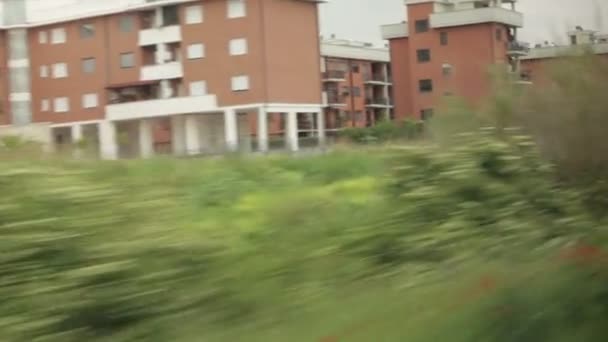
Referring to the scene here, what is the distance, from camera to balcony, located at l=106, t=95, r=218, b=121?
98.4ft

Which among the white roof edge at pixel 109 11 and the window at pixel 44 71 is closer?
the white roof edge at pixel 109 11

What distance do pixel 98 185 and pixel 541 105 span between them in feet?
21.9

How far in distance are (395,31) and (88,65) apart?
1188 centimetres

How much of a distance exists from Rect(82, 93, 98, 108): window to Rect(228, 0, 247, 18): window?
16.6ft

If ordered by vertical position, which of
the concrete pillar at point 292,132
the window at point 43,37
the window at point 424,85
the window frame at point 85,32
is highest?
Answer: the window frame at point 85,32

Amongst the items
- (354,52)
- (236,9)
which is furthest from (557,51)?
(354,52)

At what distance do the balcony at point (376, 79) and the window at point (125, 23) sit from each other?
331 inches

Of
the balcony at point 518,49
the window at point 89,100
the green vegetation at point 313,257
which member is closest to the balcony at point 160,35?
the window at point 89,100

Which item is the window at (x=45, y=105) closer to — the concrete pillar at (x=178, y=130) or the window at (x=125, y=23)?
the window at (x=125, y=23)

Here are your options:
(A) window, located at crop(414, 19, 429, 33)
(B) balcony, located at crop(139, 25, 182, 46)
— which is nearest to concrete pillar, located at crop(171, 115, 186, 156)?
(B) balcony, located at crop(139, 25, 182, 46)

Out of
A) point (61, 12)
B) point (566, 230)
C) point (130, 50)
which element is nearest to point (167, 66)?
point (130, 50)

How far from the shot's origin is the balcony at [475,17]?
1670cm

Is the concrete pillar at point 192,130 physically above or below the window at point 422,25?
below

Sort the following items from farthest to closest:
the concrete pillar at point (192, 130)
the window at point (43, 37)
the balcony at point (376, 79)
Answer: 1. the balcony at point (376, 79)
2. the window at point (43, 37)
3. the concrete pillar at point (192, 130)
